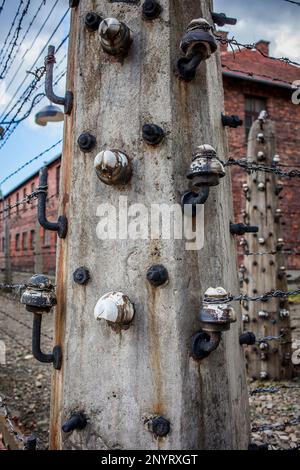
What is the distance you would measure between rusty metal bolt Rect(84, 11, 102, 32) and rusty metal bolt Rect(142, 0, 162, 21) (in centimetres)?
22

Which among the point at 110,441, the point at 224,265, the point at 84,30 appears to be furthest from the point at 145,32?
the point at 110,441

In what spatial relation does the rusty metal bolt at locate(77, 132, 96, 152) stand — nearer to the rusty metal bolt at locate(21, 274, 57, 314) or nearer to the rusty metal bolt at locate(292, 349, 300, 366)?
the rusty metal bolt at locate(21, 274, 57, 314)

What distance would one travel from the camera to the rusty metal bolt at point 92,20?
178 centimetres

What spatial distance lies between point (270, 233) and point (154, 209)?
362 cm

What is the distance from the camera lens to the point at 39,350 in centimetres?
176

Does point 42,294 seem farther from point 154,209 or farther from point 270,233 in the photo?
point 270,233

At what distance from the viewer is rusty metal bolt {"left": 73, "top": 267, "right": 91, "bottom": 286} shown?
67.3 inches

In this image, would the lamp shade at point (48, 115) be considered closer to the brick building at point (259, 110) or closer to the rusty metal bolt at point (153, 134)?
the rusty metal bolt at point (153, 134)

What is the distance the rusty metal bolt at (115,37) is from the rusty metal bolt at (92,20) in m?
0.15

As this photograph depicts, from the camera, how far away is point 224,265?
1.75 m

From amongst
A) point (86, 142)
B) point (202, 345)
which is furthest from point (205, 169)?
point (202, 345)

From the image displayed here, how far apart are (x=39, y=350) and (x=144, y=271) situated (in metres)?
0.62

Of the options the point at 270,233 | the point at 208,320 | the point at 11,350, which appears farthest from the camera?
the point at 11,350

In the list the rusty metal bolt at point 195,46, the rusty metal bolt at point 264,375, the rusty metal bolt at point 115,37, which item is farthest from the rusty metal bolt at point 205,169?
the rusty metal bolt at point 264,375
